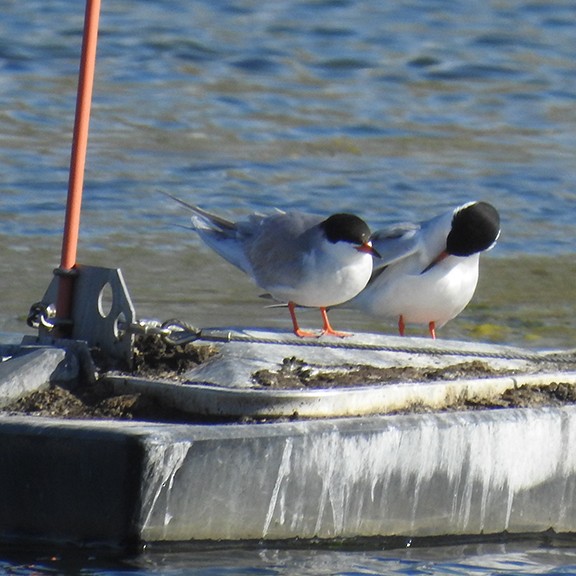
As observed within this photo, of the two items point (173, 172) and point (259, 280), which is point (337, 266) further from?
point (173, 172)

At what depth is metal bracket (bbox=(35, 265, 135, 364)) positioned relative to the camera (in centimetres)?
529

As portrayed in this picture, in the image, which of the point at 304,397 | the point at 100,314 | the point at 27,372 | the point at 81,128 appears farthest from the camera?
the point at 81,128

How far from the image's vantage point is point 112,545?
15.4 ft

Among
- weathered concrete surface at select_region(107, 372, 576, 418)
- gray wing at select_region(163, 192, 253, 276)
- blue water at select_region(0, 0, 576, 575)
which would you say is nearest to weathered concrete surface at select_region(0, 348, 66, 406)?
weathered concrete surface at select_region(107, 372, 576, 418)

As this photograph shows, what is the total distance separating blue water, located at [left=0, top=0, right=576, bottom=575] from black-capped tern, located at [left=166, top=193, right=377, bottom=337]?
4.58 ft

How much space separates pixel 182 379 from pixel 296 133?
8.33 meters

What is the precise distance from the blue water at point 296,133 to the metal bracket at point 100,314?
38.6 inches

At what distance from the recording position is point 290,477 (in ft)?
15.8

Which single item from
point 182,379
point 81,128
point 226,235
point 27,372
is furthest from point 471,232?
point 27,372

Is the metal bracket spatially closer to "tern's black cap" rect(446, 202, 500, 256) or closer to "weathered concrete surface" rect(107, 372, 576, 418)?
"weathered concrete surface" rect(107, 372, 576, 418)

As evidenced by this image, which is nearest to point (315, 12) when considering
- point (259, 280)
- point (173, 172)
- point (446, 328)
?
point (173, 172)

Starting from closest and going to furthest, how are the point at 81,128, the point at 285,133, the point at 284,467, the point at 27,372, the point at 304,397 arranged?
the point at 284,467, the point at 304,397, the point at 27,372, the point at 81,128, the point at 285,133

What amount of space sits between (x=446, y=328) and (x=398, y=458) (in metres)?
3.39

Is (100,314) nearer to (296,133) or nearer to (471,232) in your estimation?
(471,232)
